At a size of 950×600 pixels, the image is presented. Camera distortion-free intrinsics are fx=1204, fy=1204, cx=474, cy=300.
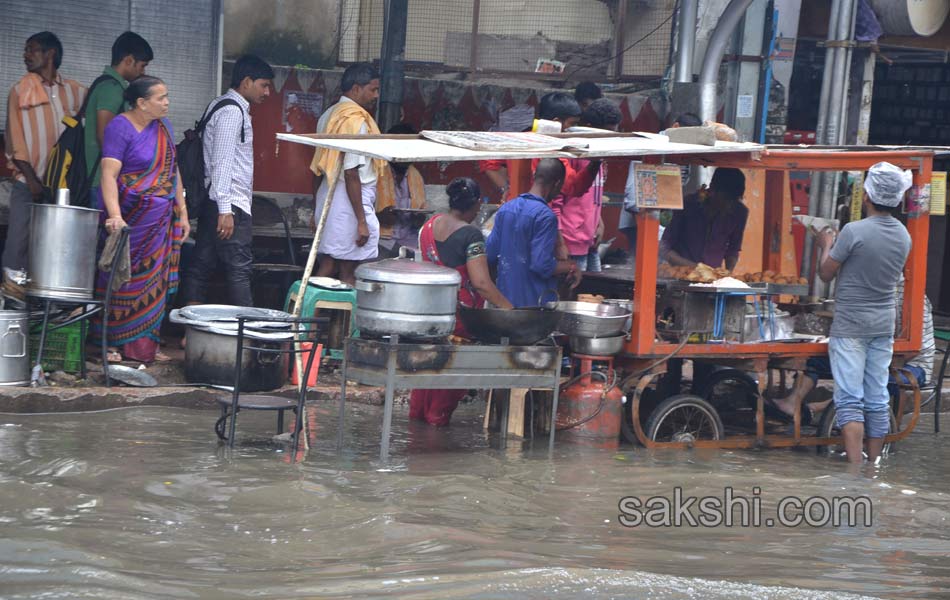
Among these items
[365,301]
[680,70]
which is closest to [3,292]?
[365,301]

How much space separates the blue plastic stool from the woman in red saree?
1.10m

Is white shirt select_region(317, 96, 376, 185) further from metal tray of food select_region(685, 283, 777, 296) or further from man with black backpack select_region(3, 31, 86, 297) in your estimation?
metal tray of food select_region(685, 283, 777, 296)

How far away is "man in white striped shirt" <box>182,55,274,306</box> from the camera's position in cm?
872

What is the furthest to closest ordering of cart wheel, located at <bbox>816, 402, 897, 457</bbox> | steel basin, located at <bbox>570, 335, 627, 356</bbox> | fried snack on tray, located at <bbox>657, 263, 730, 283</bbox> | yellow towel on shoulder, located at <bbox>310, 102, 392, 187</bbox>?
yellow towel on shoulder, located at <bbox>310, 102, 392, 187</bbox> < cart wheel, located at <bbox>816, 402, 897, 457</bbox> < fried snack on tray, located at <bbox>657, 263, 730, 283</bbox> < steel basin, located at <bbox>570, 335, 627, 356</bbox>

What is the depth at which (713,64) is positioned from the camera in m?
10.8

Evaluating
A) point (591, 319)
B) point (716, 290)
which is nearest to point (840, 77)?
point (716, 290)

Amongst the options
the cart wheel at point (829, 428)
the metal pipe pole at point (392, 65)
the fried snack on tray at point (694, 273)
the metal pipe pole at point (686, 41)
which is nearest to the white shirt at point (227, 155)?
the metal pipe pole at point (392, 65)

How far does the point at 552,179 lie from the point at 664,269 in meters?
1.20

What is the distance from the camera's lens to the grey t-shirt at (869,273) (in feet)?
25.1

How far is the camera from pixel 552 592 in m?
4.99

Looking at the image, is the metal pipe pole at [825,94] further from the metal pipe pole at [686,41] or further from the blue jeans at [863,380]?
the blue jeans at [863,380]

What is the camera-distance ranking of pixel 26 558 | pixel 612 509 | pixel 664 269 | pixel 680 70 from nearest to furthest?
1. pixel 26 558
2. pixel 612 509
3. pixel 664 269
4. pixel 680 70

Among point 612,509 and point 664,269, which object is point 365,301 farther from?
point 664,269
